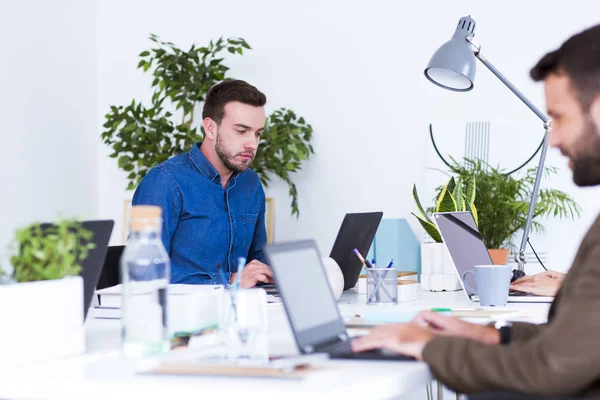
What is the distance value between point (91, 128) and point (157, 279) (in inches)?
139

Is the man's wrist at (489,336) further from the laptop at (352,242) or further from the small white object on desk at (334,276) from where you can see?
the laptop at (352,242)

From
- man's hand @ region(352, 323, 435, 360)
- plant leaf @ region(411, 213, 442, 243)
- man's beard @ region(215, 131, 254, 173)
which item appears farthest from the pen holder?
man's beard @ region(215, 131, 254, 173)

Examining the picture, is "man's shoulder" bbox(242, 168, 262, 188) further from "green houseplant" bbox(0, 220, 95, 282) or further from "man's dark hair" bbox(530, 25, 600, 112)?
"man's dark hair" bbox(530, 25, 600, 112)

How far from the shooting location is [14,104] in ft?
13.7

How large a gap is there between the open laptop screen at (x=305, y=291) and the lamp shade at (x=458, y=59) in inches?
58.3

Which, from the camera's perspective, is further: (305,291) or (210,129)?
(210,129)

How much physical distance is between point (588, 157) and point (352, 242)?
4.22 ft

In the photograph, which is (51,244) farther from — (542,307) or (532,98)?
(532,98)

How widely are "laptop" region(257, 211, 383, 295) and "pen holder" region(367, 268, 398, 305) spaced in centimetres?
32

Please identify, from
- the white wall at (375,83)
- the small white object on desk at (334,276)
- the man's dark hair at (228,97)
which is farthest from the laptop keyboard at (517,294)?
the white wall at (375,83)

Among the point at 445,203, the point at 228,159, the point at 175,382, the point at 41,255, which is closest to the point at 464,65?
the point at 445,203

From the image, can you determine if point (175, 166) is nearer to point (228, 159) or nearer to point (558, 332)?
point (228, 159)

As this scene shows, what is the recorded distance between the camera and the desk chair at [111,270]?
104 inches

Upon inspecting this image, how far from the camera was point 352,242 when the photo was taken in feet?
8.49
